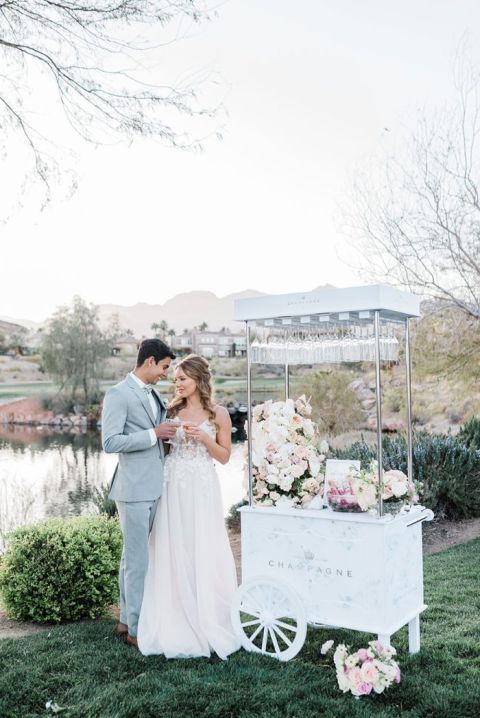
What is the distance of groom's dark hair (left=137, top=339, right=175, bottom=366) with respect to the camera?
4.25m

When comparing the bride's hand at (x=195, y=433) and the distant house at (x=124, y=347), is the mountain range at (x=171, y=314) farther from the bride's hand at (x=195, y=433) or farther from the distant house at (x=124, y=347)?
the bride's hand at (x=195, y=433)

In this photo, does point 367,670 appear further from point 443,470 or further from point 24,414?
point 24,414

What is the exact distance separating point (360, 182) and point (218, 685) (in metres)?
9.65

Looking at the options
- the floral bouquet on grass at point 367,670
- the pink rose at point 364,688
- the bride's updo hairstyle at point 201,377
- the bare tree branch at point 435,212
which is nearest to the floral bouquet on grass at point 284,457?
the bride's updo hairstyle at point 201,377

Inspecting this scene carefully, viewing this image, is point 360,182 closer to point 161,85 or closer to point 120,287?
point 161,85

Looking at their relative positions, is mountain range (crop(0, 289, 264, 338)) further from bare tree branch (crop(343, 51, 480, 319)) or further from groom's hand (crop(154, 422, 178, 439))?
groom's hand (crop(154, 422, 178, 439))

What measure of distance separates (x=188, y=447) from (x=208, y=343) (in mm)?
22329

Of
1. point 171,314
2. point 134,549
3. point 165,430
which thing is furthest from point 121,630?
point 171,314

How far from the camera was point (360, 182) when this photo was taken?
38.6 ft

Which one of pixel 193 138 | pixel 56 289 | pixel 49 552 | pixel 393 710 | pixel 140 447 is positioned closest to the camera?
pixel 393 710

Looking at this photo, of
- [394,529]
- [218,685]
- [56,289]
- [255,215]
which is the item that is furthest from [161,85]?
[56,289]

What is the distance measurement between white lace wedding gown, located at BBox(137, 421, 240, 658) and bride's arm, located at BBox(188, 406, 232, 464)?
0.22 ft

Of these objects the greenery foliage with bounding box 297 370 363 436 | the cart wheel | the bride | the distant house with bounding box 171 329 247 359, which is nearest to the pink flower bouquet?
the cart wheel

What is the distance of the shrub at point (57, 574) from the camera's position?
515 centimetres
